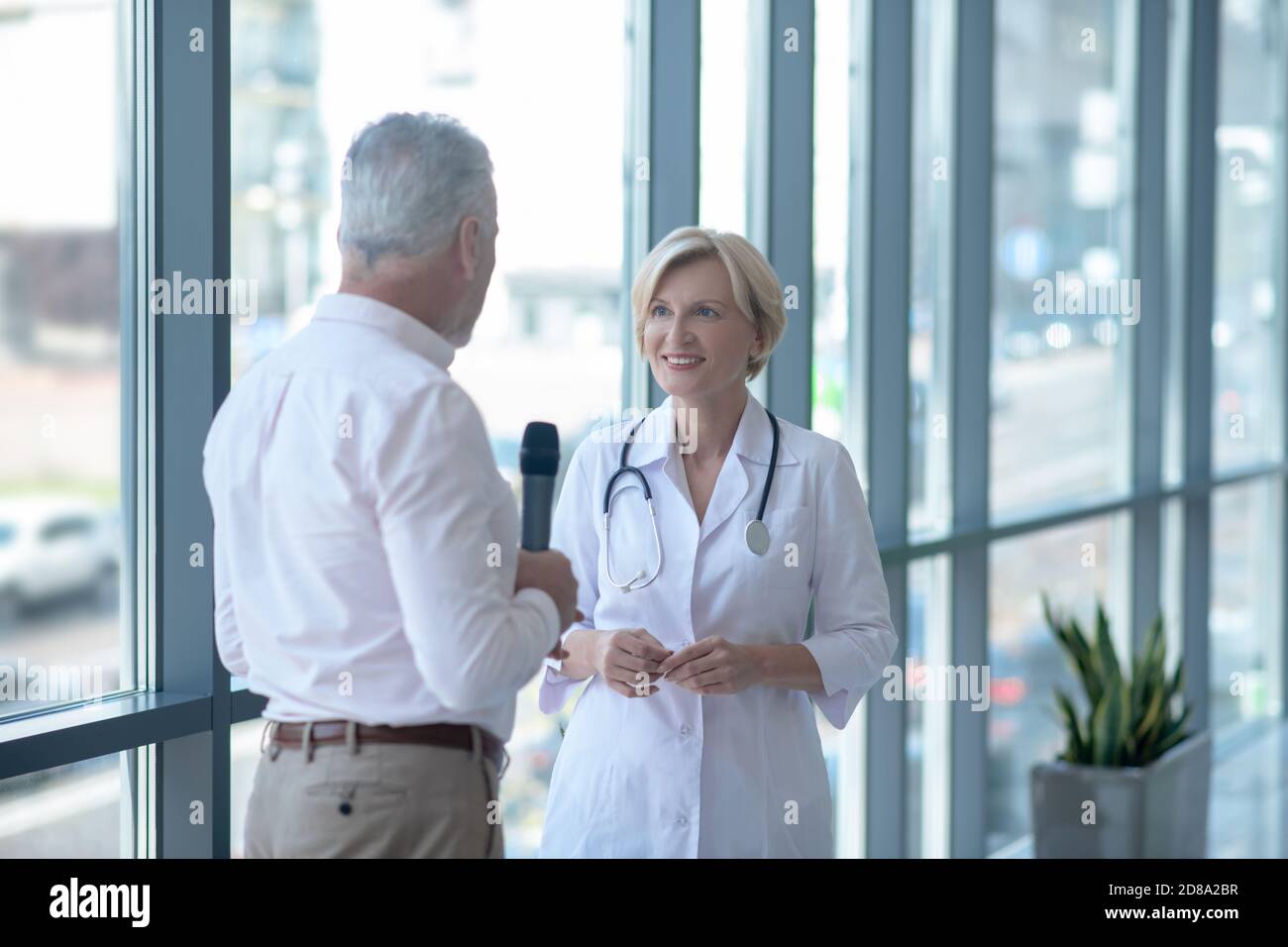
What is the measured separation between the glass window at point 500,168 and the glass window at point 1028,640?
79.7 inches

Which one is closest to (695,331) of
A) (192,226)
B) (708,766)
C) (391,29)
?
(708,766)

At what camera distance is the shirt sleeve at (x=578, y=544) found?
233 cm

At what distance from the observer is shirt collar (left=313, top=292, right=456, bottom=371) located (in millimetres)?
1551

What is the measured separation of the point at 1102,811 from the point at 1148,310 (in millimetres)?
2606

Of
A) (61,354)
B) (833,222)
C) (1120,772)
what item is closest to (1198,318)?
(1120,772)

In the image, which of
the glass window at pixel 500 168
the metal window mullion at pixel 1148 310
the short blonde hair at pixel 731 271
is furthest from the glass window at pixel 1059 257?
the short blonde hair at pixel 731 271

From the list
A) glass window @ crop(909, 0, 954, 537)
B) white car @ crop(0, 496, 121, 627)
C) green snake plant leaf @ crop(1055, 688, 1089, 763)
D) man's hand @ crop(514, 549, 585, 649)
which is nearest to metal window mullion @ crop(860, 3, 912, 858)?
glass window @ crop(909, 0, 954, 537)

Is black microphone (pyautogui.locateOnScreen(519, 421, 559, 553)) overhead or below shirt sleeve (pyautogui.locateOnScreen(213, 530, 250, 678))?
overhead

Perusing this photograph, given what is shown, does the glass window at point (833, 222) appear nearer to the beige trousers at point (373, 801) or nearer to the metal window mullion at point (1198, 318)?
the beige trousers at point (373, 801)

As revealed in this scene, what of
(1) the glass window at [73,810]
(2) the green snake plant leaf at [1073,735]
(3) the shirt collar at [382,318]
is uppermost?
(3) the shirt collar at [382,318]

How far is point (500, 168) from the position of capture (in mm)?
3131

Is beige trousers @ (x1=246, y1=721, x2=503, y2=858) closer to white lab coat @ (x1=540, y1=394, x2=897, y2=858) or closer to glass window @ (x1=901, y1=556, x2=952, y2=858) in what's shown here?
white lab coat @ (x1=540, y1=394, x2=897, y2=858)

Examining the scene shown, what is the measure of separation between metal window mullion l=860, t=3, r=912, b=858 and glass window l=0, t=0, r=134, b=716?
2.38m

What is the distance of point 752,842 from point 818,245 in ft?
7.23
